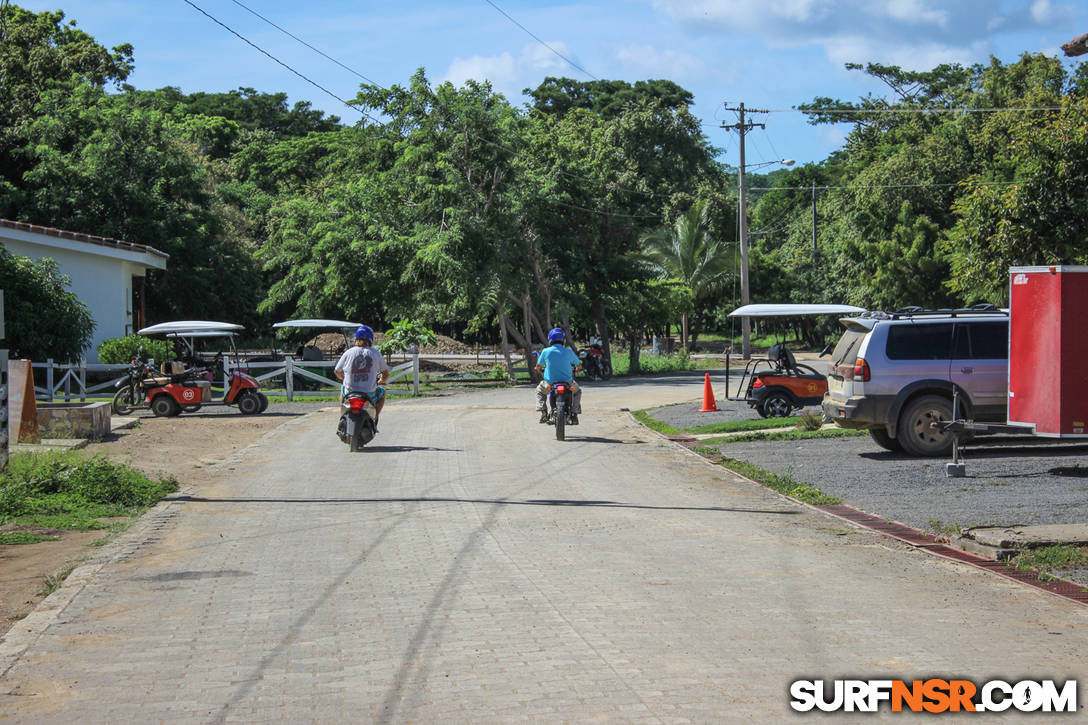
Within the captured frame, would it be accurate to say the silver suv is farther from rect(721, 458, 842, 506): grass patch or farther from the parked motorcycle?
the parked motorcycle

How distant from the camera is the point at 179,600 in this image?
7539 mm

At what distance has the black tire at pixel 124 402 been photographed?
80.1ft

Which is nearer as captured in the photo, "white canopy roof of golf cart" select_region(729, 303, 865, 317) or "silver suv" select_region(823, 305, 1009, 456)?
"silver suv" select_region(823, 305, 1009, 456)

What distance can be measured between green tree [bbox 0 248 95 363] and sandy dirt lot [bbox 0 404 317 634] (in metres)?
5.69

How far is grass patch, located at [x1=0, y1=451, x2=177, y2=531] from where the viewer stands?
36.4 feet

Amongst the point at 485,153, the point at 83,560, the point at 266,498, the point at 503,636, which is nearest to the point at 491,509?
the point at 266,498

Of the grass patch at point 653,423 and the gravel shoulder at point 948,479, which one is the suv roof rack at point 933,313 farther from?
the grass patch at point 653,423

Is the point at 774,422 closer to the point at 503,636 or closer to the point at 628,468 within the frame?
the point at 628,468

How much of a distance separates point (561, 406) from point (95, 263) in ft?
67.2

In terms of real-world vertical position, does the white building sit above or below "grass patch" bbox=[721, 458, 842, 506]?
above

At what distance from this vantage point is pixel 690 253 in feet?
184

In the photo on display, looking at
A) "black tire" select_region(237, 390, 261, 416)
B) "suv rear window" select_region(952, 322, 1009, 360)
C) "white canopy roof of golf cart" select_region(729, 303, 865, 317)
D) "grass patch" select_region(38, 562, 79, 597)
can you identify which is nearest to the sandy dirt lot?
"grass patch" select_region(38, 562, 79, 597)

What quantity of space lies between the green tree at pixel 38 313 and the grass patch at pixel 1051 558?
24423 millimetres

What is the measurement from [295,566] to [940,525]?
623 cm
